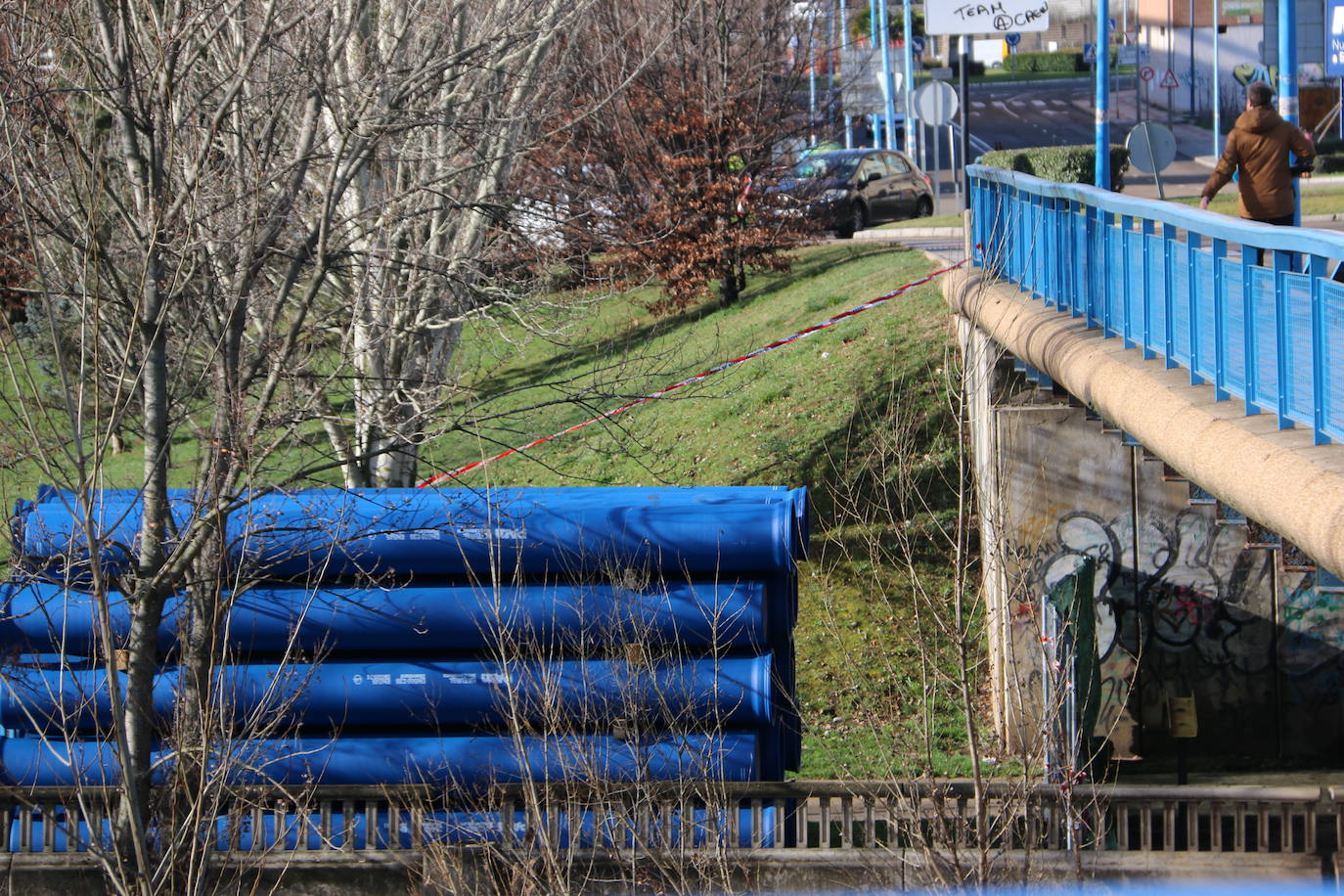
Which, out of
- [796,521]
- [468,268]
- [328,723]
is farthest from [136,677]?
[468,268]

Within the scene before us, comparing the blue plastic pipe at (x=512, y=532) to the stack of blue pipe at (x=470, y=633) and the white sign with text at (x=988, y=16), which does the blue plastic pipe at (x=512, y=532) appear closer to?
the stack of blue pipe at (x=470, y=633)

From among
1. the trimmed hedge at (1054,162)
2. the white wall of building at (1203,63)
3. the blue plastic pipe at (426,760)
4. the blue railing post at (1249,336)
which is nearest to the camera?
the blue railing post at (1249,336)

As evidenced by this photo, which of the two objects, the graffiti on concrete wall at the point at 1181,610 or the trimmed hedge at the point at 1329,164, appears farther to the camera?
the trimmed hedge at the point at 1329,164

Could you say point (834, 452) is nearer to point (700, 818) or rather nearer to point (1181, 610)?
point (1181, 610)

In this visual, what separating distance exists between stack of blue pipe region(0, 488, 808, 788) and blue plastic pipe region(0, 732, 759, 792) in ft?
0.05

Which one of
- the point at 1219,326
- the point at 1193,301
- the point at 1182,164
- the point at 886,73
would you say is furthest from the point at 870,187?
the point at 1219,326

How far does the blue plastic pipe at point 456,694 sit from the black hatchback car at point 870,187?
→ 18.8 meters

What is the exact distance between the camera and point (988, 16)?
15.8 m

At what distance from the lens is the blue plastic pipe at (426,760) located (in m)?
9.31

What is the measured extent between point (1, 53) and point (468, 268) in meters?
4.75

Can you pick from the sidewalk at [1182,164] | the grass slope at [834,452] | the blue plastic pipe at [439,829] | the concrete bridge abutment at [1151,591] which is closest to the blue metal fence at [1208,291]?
the grass slope at [834,452]

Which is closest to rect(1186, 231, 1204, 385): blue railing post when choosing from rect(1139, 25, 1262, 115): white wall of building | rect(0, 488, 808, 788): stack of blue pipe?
rect(0, 488, 808, 788): stack of blue pipe

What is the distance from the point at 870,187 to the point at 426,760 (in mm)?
20993

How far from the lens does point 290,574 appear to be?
31.9 ft
